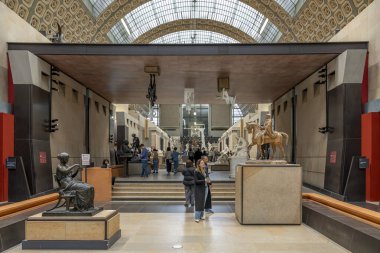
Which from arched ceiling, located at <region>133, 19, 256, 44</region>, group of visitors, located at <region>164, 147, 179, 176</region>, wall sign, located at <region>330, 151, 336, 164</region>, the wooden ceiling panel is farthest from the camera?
arched ceiling, located at <region>133, 19, 256, 44</region>

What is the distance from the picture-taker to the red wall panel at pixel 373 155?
13.6 meters

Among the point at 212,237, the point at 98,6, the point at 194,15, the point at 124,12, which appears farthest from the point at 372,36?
the point at 194,15

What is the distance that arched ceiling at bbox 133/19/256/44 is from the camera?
45.8 meters

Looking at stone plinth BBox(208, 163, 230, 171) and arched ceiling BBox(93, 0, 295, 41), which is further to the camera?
arched ceiling BBox(93, 0, 295, 41)

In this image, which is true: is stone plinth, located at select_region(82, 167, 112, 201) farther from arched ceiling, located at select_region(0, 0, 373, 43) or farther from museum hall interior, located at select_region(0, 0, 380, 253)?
arched ceiling, located at select_region(0, 0, 373, 43)

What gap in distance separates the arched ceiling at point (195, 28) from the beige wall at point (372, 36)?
31.0m

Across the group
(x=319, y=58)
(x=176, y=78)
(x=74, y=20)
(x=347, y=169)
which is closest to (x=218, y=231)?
(x=347, y=169)

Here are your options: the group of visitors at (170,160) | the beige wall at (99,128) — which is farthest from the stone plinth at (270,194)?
the beige wall at (99,128)

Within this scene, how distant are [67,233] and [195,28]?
136 ft

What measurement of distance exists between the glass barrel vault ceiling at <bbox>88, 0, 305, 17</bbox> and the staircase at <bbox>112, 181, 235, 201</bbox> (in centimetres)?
1712

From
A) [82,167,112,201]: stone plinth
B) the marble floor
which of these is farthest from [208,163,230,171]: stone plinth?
the marble floor

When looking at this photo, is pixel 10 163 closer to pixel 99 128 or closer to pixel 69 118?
pixel 69 118

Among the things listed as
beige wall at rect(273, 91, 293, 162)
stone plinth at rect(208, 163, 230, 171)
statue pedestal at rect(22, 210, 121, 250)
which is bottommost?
stone plinth at rect(208, 163, 230, 171)

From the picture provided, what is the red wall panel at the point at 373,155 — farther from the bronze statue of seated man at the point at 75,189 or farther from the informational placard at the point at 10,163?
the informational placard at the point at 10,163
